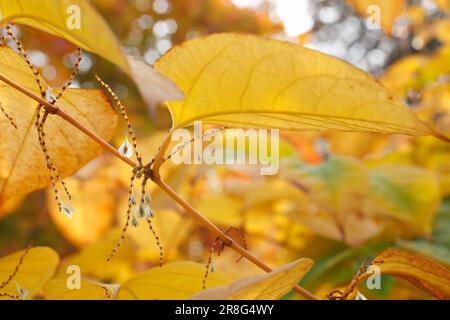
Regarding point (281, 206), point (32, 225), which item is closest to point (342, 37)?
point (32, 225)

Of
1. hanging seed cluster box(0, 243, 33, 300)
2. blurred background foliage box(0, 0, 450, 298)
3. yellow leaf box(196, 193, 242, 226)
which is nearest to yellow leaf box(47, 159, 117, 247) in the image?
blurred background foliage box(0, 0, 450, 298)

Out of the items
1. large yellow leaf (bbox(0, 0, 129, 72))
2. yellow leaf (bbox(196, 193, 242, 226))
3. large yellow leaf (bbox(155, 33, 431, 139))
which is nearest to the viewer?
large yellow leaf (bbox(0, 0, 129, 72))

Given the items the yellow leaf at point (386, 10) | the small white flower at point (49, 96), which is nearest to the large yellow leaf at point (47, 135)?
the small white flower at point (49, 96)

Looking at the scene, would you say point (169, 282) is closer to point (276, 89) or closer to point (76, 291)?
point (76, 291)

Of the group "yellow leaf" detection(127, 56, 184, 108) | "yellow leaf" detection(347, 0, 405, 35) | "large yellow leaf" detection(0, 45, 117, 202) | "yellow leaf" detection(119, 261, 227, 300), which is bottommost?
"yellow leaf" detection(119, 261, 227, 300)

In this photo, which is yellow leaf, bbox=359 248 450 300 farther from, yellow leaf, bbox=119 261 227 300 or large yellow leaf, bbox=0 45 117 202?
large yellow leaf, bbox=0 45 117 202

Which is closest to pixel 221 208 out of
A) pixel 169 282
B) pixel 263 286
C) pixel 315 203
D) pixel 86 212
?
pixel 86 212
